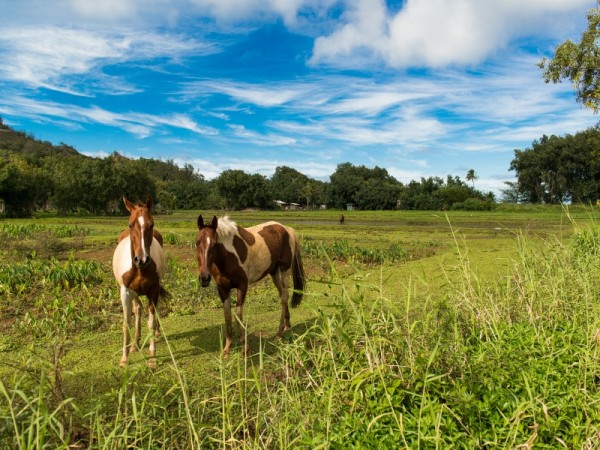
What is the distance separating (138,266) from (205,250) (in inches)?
36.8

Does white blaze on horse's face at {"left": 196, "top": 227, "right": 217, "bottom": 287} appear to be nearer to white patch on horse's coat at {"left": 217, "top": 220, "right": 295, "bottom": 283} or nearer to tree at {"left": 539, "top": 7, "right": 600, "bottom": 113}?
white patch on horse's coat at {"left": 217, "top": 220, "right": 295, "bottom": 283}

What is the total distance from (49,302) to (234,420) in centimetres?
744

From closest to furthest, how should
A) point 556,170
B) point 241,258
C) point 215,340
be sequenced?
1. point 241,258
2. point 215,340
3. point 556,170

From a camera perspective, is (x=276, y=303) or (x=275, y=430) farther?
(x=276, y=303)

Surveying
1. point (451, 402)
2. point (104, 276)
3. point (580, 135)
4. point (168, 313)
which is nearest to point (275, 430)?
point (451, 402)

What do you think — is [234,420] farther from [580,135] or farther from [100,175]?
[580,135]

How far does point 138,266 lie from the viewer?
5.68 m

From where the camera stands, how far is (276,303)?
9.42m

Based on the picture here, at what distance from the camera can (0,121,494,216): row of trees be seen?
50.4m

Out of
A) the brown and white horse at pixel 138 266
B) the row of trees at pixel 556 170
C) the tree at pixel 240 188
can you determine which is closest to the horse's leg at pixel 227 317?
the brown and white horse at pixel 138 266

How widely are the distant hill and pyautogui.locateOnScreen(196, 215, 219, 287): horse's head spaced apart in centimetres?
11185

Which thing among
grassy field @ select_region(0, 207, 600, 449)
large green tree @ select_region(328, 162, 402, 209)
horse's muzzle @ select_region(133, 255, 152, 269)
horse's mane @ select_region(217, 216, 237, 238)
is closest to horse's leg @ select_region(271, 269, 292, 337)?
grassy field @ select_region(0, 207, 600, 449)

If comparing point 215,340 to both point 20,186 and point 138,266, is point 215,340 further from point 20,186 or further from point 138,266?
point 20,186

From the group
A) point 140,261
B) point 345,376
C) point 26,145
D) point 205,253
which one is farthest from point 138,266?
point 26,145
